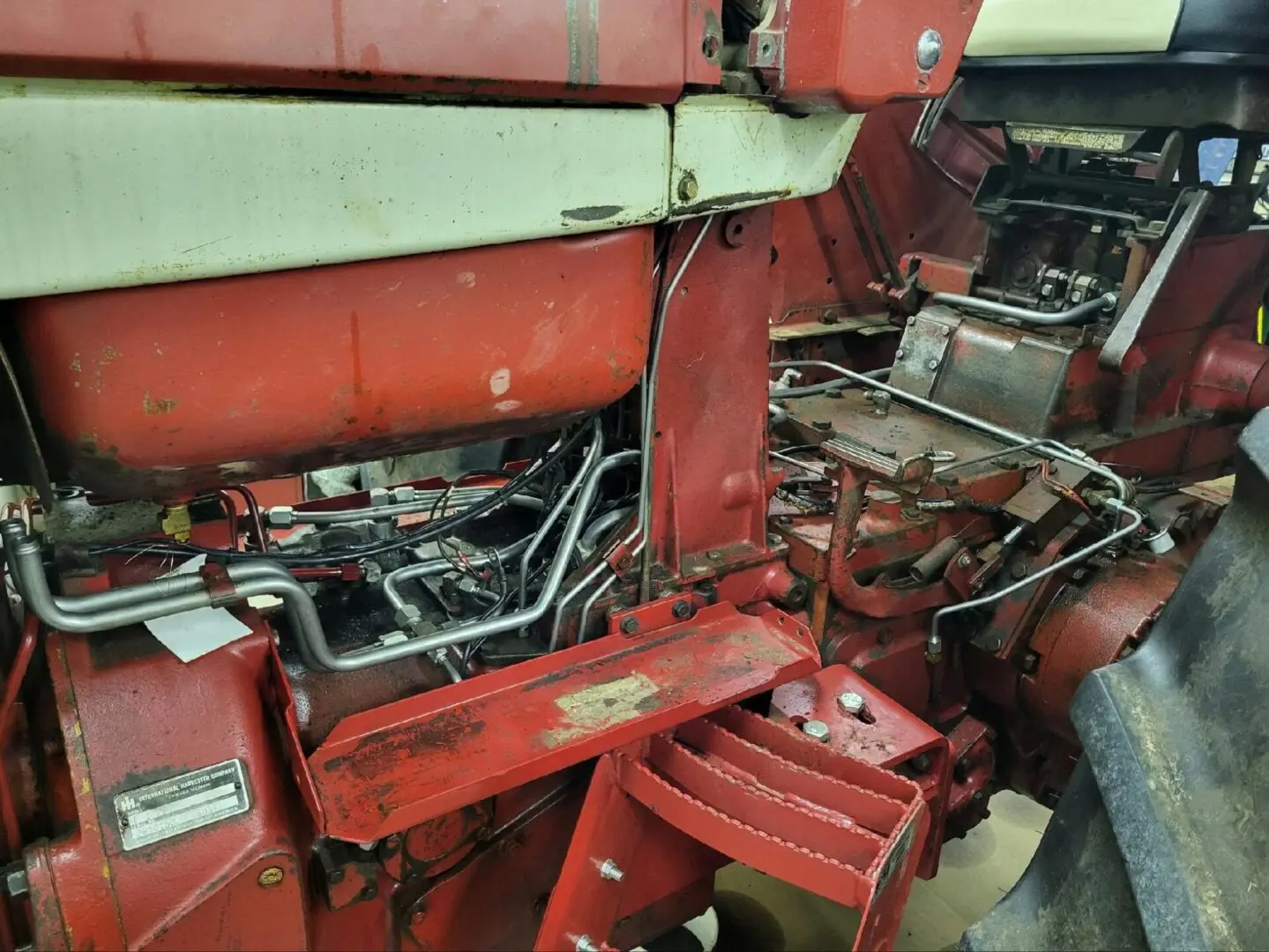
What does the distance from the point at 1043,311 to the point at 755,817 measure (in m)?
1.58

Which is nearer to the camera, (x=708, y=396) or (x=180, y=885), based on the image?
(x=180, y=885)

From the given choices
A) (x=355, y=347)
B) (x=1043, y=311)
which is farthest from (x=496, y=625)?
(x=1043, y=311)

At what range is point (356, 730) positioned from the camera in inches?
49.4

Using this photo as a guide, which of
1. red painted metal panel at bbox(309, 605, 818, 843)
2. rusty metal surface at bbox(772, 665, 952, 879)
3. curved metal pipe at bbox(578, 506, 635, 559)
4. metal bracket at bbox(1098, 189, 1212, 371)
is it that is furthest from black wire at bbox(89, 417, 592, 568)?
metal bracket at bbox(1098, 189, 1212, 371)

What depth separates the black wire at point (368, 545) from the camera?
123 centimetres

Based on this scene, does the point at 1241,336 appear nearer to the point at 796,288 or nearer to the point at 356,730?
the point at 796,288

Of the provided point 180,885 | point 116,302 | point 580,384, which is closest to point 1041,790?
point 580,384

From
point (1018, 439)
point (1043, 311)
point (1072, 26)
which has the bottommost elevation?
point (1018, 439)

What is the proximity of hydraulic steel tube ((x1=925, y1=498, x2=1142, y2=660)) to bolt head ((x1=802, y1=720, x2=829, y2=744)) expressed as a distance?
1.31 feet

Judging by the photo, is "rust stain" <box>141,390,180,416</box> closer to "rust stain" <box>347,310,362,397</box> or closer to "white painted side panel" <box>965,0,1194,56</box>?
"rust stain" <box>347,310,362,397</box>

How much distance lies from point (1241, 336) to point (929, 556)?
1.29m

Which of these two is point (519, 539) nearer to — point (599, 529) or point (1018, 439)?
point (599, 529)

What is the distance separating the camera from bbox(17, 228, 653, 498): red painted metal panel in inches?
37.6

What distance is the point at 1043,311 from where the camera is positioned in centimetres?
232
